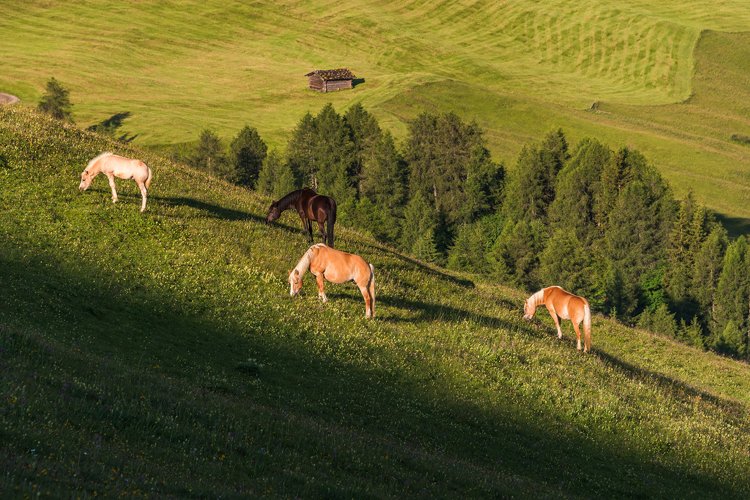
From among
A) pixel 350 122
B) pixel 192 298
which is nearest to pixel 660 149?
pixel 350 122

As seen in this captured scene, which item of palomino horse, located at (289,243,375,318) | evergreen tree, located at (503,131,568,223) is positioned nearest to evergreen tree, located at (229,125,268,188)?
evergreen tree, located at (503,131,568,223)

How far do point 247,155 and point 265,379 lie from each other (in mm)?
138035

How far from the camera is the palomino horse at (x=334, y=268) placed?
31.8m

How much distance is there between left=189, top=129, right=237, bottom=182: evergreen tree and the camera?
155 m

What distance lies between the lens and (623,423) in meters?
30.2

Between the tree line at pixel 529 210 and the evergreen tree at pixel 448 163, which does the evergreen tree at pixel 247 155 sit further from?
the evergreen tree at pixel 448 163

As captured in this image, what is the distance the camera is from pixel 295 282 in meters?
32.5

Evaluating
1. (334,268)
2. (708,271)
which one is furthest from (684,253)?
(334,268)

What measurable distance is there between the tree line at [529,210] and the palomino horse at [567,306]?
80090 mm

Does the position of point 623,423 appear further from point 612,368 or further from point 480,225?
point 480,225

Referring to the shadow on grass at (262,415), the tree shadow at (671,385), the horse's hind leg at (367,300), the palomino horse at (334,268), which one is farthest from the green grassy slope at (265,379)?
the palomino horse at (334,268)

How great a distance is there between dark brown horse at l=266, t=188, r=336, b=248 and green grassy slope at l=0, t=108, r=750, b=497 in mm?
1280

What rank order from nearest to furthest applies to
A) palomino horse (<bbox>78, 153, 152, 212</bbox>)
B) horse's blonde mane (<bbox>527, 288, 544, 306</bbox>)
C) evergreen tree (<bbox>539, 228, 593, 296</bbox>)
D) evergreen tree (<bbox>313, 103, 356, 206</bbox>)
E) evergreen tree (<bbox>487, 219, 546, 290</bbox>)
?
palomino horse (<bbox>78, 153, 152, 212</bbox>), horse's blonde mane (<bbox>527, 288, 544, 306</bbox>), evergreen tree (<bbox>539, 228, 593, 296</bbox>), evergreen tree (<bbox>487, 219, 546, 290</bbox>), evergreen tree (<bbox>313, 103, 356, 206</bbox>)

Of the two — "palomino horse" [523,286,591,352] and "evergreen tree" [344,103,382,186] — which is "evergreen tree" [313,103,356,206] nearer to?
"evergreen tree" [344,103,382,186]
